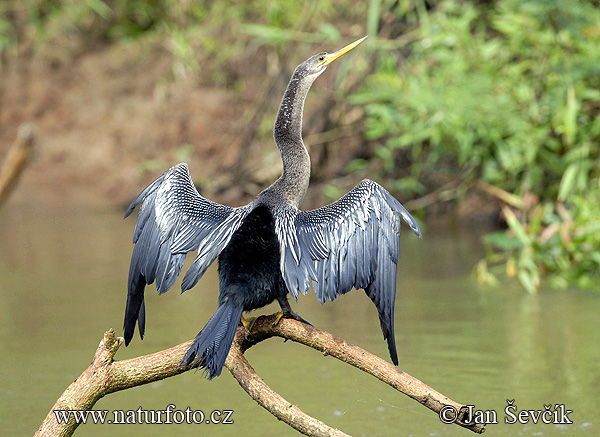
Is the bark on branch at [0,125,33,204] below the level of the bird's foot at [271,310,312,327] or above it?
above

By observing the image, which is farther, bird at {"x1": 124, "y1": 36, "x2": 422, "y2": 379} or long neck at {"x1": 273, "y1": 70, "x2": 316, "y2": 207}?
long neck at {"x1": 273, "y1": 70, "x2": 316, "y2": 207}

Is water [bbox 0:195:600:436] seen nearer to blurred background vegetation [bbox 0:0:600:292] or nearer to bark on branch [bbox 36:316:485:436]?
blurred background vegetation [bbox 0:0:600:292]

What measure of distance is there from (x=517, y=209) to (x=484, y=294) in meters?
1.18

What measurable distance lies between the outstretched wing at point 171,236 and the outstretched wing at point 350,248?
0.64 feet

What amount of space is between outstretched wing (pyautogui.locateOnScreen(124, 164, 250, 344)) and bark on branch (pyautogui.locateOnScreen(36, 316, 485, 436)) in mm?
251

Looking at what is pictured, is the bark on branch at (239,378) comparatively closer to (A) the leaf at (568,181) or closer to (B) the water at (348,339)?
(B) the water at (348,339)

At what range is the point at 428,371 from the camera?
3521 millimetres

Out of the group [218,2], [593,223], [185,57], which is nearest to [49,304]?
[593,223]

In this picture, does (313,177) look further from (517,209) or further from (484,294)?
(484,294)

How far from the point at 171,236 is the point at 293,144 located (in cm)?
61

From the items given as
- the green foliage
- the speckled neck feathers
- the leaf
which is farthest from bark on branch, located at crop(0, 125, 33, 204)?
the leaf

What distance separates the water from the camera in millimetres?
3121

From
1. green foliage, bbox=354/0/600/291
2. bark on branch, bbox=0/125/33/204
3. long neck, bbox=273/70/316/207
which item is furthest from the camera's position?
green foliage, bbox=354/0/600/291

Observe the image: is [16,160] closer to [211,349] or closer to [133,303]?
[133,303]
